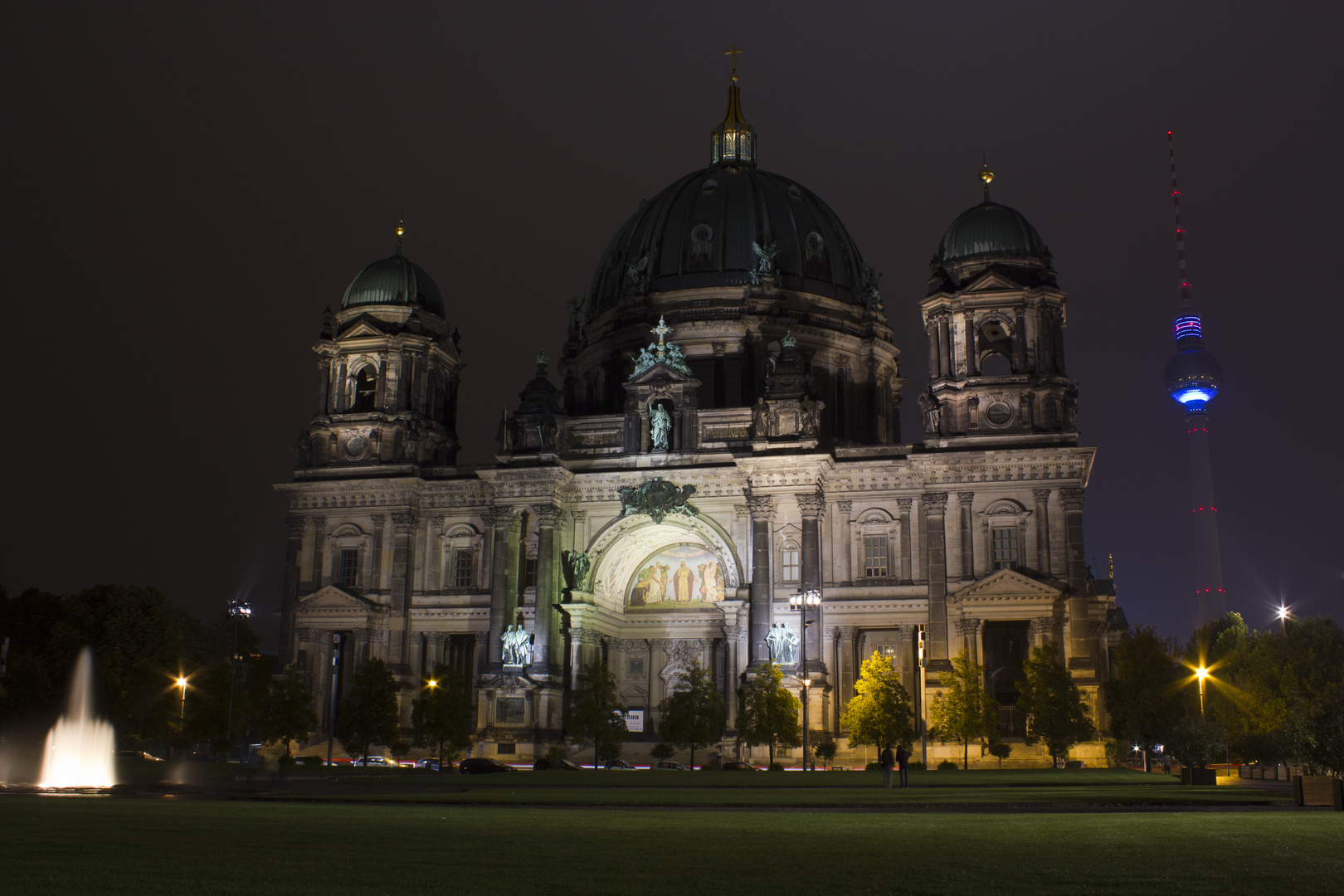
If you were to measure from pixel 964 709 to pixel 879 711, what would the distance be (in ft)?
13.5

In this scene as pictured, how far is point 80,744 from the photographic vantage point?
184ft

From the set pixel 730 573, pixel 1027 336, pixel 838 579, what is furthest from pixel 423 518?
pixel 1027 336

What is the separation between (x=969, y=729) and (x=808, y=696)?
836 centimetres

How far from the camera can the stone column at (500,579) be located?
69.5m

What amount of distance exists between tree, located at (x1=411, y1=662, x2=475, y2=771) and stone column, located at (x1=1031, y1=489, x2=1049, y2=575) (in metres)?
30.3

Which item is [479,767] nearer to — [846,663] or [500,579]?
[500,579]

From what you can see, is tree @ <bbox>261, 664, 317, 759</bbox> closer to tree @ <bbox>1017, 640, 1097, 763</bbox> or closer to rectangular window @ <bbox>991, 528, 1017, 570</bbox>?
tree @ <bbox>1017, 640, 1097, 763</bbox>

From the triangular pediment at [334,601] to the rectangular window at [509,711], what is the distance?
35.3ft

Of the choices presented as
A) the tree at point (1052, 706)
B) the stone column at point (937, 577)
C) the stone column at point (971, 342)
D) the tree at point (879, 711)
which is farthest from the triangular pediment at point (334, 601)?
the tree at point (1052, 706)

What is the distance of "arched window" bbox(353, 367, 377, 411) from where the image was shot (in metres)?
78.7

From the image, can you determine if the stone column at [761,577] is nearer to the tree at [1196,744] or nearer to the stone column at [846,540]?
the stone column at [846,540]

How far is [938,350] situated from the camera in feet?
231

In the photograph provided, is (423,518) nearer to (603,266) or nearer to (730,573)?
(730,573)

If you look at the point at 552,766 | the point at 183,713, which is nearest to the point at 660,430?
the point at 552,766
